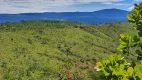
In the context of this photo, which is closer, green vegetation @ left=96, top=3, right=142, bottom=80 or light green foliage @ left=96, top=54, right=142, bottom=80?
light green foliage @ left=96, top=54, right=142, bottom=80

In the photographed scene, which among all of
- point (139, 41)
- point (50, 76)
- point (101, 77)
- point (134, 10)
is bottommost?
point (50, 76)

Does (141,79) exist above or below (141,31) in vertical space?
below

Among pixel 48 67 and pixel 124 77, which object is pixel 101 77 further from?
pixel 48 67

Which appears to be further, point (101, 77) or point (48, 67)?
point (48, 67)

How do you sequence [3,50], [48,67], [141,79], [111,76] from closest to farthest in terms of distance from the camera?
[141,79], [111,76], [48,67], [3,50]

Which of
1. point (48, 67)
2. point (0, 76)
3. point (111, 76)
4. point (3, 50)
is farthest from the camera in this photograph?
point (3, 50)

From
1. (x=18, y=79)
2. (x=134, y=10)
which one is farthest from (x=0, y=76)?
(x=134, y=10)

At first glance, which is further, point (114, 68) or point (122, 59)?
point (122, 59)

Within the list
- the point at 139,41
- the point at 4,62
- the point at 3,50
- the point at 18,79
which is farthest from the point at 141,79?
the point at 3,50

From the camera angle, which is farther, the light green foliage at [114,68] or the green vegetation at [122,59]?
the green vegetation at [122,59]
